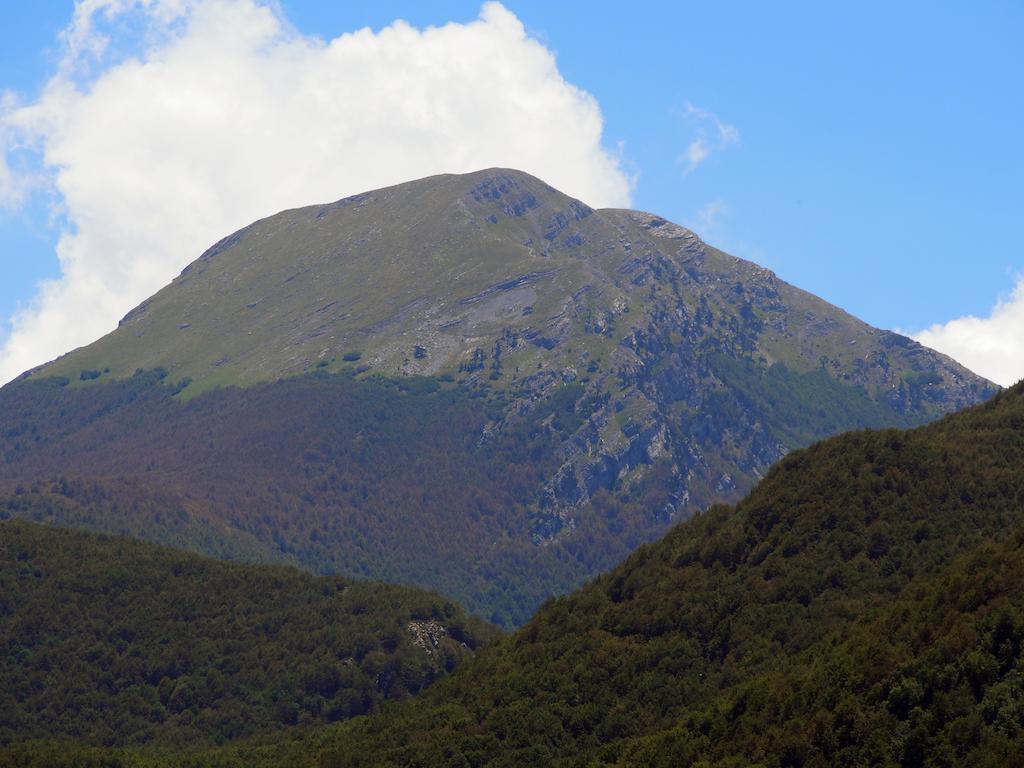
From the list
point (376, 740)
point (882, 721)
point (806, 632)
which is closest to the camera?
point (882, 721)

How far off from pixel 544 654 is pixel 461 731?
1756 cm

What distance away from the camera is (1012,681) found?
113062 millimetres

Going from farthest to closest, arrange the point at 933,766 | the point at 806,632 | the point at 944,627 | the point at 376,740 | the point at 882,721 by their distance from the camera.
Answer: the point at 376,740 → the point at 806,632 → the point at 944,627 → the point at 882,721 → the point at 933,766

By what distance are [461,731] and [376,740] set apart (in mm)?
11614

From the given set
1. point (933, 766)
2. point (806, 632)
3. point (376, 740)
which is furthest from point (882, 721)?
point (376, 740)

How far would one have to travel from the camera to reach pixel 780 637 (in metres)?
164

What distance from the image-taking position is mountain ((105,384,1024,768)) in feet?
403

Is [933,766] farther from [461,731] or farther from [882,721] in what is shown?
[461,731]

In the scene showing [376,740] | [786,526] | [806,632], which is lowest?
[376,740]

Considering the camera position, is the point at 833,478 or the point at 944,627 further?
the point at 833,478

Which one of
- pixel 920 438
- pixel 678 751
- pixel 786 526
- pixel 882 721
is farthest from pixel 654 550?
pixel 882 721

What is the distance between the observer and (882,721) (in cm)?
11806

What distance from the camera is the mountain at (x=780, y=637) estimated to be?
123 metres

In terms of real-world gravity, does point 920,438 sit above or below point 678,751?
above
